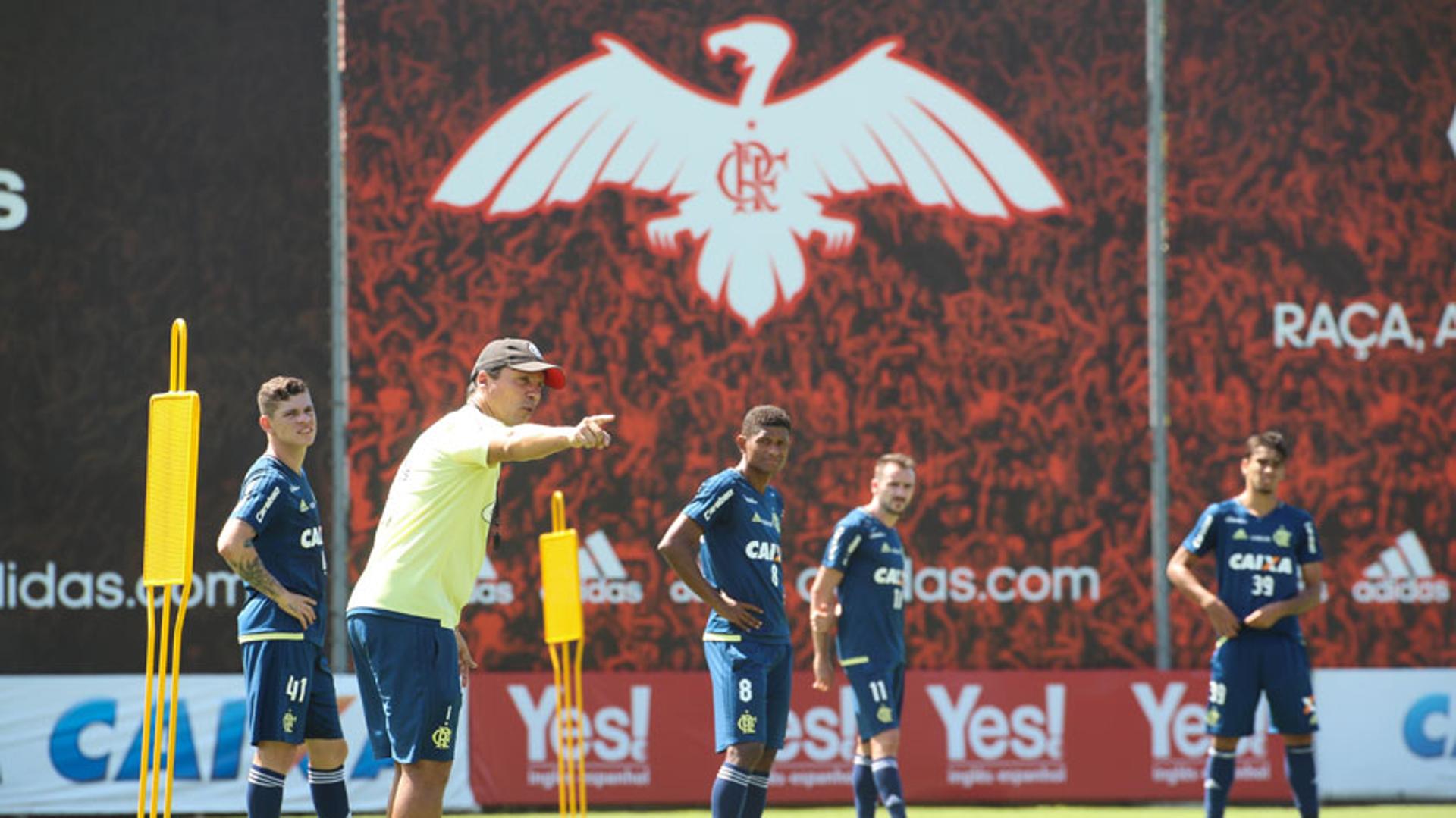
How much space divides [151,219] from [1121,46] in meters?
6.05

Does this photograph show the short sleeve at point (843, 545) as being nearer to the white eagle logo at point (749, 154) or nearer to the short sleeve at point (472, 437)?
the white eagle logo at point (749, 154)

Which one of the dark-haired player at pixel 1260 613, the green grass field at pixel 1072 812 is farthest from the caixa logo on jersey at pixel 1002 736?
the dark-haired player at pixel 1260 613

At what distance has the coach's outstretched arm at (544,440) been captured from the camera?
4152 mm

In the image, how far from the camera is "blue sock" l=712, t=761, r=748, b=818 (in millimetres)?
6316

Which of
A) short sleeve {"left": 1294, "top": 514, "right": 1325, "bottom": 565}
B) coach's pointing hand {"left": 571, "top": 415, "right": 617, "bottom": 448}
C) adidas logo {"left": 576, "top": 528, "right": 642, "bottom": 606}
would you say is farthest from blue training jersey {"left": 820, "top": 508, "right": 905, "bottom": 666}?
coach's pointing hand {"left": 571, "top": 415, "right": 617, "bottom": 448}

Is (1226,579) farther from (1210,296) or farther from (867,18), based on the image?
(867,18)

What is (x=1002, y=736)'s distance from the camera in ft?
35.0

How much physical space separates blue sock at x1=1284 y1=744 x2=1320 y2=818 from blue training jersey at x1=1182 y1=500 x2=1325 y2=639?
1.75ft

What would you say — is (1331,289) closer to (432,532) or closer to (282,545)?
(282,545)

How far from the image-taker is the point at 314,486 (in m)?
10.5

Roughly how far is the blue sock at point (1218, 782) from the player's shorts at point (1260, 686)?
0.12 m

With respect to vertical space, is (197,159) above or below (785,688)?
above

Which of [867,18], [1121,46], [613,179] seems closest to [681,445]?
[613,179]

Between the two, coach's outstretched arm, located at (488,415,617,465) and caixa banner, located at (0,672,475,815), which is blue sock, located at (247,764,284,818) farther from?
caixa banner, located at (0,672,475,815)
